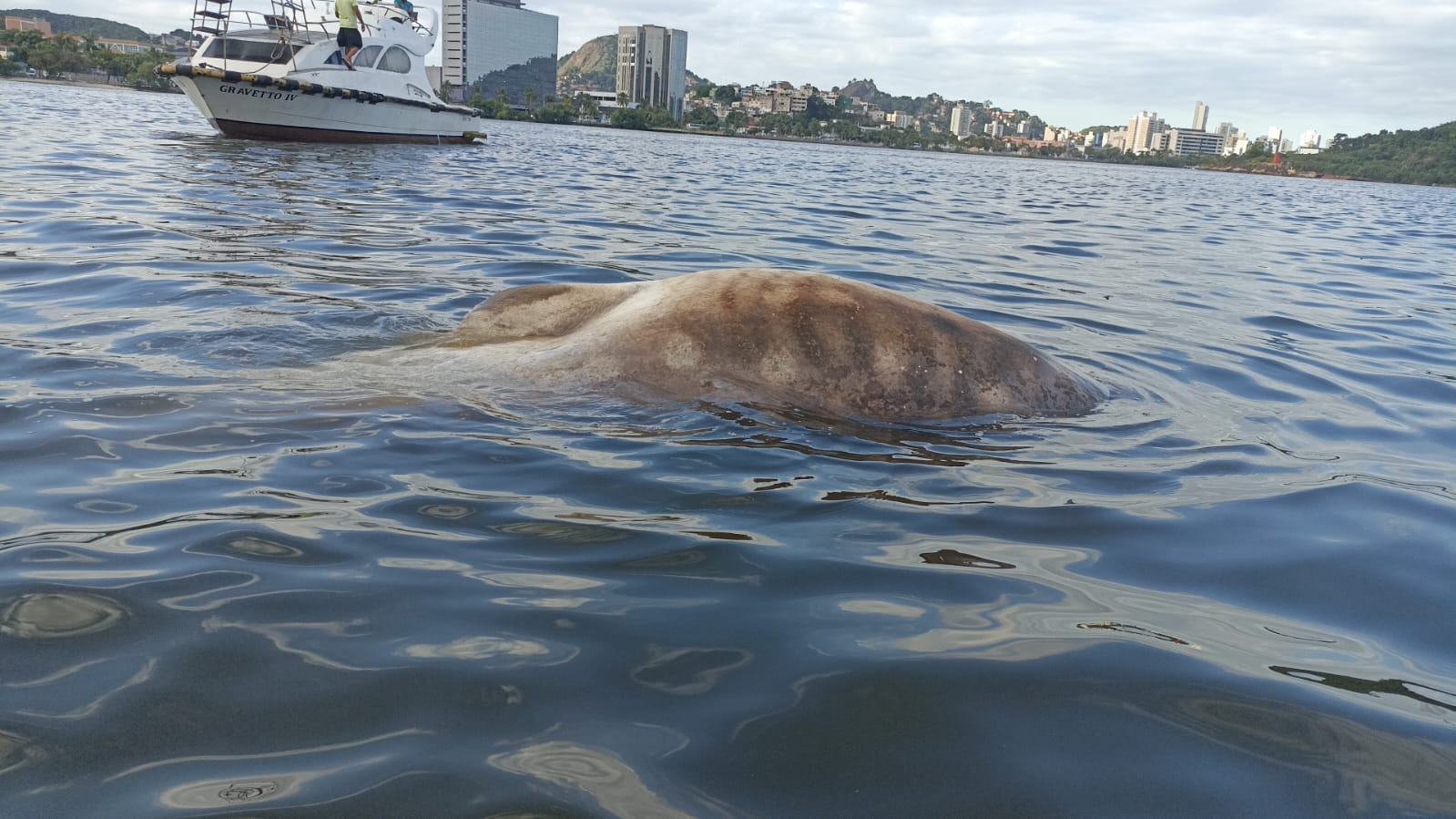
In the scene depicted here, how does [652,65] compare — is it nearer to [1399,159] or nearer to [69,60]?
[69,60]

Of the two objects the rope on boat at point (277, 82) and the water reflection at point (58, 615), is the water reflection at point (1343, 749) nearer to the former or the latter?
the water reflection at point (58, 615)

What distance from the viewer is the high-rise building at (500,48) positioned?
104m

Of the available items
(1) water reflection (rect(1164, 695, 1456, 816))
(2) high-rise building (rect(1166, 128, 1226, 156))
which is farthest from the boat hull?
(2) high-rise building (rect(1166, 128, 1226, 156))

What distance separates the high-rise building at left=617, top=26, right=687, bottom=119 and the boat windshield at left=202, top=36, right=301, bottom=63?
126m

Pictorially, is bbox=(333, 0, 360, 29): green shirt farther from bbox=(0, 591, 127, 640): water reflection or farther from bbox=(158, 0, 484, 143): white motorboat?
bbox=(0, 591, 127, 640): water reflection

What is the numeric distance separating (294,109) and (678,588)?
76.2ft

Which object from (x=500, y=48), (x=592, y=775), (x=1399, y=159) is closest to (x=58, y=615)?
(x=592, y=775)

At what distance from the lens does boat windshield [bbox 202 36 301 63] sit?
75.5ft

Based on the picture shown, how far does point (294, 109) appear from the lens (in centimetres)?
2231

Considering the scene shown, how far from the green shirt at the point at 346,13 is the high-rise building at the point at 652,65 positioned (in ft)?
413

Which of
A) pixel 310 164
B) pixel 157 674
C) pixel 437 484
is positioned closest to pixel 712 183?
pixel 310 164

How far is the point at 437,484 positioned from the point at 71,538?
3.22ft

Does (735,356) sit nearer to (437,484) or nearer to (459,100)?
(437,484)

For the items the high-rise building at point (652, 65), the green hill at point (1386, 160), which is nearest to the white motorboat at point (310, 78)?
the green hill at point (1386, 160)
